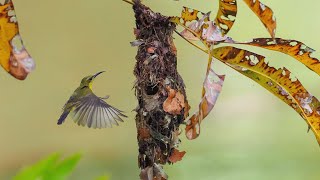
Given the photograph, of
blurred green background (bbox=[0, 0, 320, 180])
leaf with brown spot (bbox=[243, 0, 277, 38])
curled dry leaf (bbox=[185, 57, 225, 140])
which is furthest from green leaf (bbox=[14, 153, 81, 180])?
blurred green background (bbox=[0, 0, 320, 180])

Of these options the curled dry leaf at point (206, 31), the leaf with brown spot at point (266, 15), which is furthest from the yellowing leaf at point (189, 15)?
the leaf with brown spot at point (266, 15)

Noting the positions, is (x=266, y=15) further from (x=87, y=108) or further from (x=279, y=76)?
(x=87, y=108)

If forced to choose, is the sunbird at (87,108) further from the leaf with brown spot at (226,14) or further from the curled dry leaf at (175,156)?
the leaf with brown spot at (226,14)

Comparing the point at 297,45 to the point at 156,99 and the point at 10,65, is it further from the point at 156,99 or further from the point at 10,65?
the point at 10,65

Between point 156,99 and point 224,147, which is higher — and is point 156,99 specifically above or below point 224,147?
above

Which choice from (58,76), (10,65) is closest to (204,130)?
(58,76)

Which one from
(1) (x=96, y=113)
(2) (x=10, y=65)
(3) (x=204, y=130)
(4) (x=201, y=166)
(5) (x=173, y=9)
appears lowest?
(4) (x=201, y=166)

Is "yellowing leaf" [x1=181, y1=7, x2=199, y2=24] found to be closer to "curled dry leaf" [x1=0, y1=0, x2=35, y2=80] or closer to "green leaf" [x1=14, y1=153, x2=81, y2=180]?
"curled dry leaf" [x1=0, y1=0, x2=35, y2=80]
